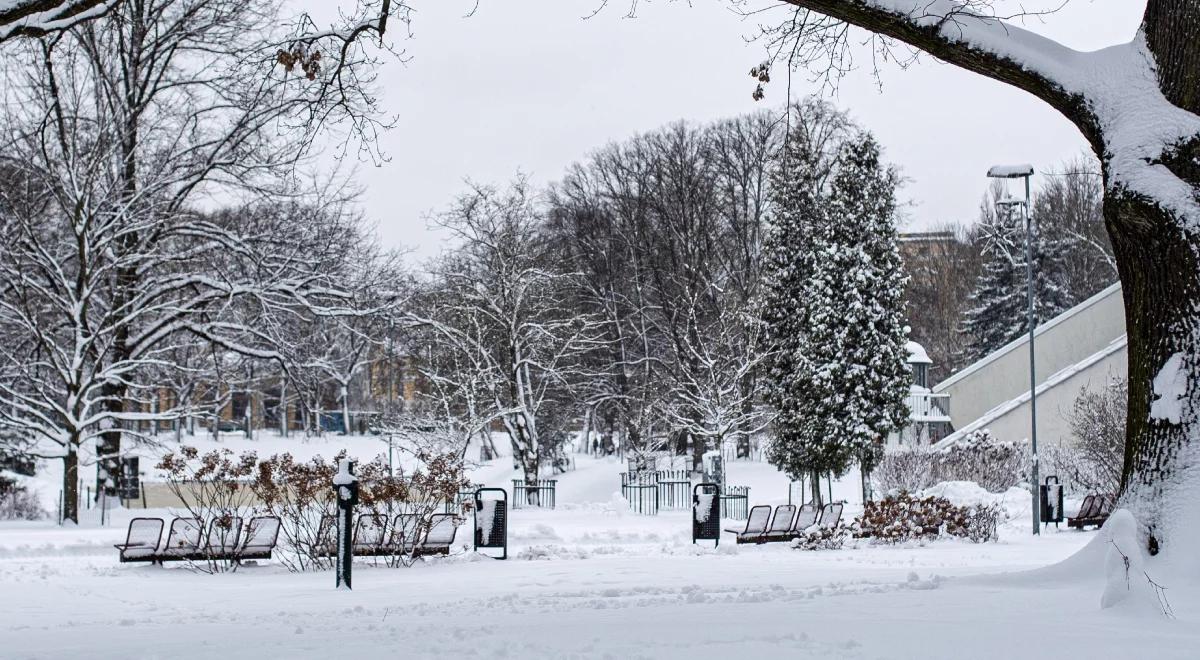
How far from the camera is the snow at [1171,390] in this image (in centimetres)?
810

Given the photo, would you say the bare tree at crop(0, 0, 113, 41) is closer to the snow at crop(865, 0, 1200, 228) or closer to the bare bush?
the snow at crop(865, 0, 1200, 228)

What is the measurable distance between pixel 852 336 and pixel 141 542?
2045 cm

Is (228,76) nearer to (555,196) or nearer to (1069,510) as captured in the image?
(1069,510)

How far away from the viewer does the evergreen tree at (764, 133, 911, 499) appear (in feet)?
103

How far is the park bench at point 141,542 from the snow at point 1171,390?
12.9m

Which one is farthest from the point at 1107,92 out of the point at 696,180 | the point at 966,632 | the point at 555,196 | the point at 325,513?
the point at 555,196

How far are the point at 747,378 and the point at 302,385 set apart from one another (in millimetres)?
19720

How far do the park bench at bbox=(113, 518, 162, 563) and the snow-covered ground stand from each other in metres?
0.23

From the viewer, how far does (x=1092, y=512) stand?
77.4ft

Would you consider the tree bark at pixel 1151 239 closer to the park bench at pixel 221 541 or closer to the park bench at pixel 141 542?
the park bench at pixel 221 541

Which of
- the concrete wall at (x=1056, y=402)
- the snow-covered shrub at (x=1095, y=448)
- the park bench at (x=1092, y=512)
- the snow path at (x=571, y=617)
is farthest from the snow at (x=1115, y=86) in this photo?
the concrete wall at (x=1056, y=402)

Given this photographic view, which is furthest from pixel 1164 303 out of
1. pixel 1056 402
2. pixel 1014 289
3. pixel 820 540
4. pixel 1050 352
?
pixel 1014 289

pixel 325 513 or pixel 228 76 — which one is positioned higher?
pixel 228 76

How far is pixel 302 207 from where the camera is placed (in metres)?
25.2
